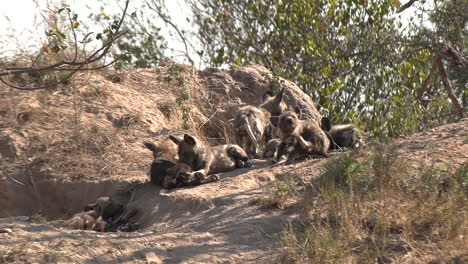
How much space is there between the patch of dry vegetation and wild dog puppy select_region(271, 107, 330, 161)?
2072 mm

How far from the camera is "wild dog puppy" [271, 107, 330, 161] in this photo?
8.75 metres

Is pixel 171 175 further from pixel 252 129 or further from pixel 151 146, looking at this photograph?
pixel 252 129

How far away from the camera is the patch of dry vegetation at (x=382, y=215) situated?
16.2 ft

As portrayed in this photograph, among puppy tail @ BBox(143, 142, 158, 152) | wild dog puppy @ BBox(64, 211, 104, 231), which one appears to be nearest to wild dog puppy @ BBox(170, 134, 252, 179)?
puppy tail @ BBox(143, 142, 158, 152)

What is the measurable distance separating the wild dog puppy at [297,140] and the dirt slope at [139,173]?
422 millimetres

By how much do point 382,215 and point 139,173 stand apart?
4884mm

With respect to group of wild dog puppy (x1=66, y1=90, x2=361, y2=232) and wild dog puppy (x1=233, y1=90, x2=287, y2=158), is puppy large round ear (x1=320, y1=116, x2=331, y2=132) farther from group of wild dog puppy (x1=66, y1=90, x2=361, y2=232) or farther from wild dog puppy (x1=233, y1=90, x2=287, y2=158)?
wild dog puppy (x1=233, y1=90, x2=287, y2=158)

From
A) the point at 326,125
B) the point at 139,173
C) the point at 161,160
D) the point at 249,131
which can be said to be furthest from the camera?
the point at 249,131

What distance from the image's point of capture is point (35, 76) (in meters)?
10.2

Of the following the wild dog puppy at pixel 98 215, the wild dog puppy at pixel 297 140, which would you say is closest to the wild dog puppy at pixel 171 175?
the wild dog puppy at pixel 98 215

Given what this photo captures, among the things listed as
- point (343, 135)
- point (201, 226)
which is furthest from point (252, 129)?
point (201, 226)

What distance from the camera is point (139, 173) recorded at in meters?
9.34

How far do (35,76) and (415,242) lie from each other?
7538mm

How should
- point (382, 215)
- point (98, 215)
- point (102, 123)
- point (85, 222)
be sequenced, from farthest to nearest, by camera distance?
point (102, 123) < point (98, 215) < point (85, 222) < point (382, 215)
